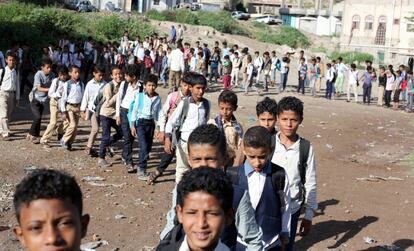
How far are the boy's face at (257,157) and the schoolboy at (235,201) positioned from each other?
0.23 metres

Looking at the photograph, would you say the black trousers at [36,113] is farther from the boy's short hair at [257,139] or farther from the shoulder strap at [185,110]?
the boy's short hair at [257,139]

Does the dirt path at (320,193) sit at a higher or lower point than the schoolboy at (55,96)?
lower

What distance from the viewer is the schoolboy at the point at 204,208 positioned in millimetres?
2598

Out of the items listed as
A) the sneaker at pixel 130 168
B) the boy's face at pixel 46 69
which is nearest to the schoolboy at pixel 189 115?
the sneaker at pixel 130 168

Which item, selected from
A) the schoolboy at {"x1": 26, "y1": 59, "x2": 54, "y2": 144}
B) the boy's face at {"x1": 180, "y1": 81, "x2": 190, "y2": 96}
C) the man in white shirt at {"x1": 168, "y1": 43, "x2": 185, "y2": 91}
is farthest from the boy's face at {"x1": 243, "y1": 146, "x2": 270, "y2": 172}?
the man in white shirt at {"x1": 168, "y1": 43, "x2": 185, "y2": 91}

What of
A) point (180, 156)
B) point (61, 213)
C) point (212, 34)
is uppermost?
point (212, 34)

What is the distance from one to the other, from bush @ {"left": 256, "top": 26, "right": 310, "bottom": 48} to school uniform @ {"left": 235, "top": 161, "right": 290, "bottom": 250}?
155 feet

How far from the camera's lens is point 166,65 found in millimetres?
21031

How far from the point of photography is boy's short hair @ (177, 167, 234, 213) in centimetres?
270

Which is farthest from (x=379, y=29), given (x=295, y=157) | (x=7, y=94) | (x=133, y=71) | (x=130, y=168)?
(x=295, y=157)

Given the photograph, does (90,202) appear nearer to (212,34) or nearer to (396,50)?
(212,34)

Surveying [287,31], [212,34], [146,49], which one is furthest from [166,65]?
[287,31]

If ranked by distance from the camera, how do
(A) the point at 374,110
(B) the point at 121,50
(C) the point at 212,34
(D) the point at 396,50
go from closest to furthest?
(A) the point at 374,110
(B) the point at 121,50
(C) the point at 212,34
(D) the point at 396,50

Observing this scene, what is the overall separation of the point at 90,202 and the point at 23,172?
5.59 ft
